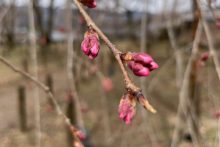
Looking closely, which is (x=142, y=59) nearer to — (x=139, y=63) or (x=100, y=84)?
(x=139, y=63)

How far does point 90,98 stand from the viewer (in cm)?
584

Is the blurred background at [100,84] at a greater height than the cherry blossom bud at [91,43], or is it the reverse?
the cherry blossom bud at [91,43]

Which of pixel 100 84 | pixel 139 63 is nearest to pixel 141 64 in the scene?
pixel 139 63

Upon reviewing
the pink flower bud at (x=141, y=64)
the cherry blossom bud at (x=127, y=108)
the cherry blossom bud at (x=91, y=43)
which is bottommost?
the cherry blossom bud at (x=127, y=108)

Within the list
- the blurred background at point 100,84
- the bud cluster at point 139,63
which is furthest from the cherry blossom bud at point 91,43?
the blurred background at point 100,84

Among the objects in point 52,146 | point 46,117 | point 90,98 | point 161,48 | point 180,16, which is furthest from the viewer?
point 161,48

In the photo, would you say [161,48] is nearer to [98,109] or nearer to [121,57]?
[98,109]

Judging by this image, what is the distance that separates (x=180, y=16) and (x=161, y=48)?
1660 mm

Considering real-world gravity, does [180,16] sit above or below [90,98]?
above

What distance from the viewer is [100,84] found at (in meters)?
5.21

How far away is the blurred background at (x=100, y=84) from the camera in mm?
3166

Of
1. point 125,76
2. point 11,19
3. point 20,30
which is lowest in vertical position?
point 20,30

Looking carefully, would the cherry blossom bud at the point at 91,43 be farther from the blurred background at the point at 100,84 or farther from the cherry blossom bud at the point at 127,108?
the blurred background at the point at 100,84

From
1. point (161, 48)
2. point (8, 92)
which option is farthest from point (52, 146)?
point (161, 48)
